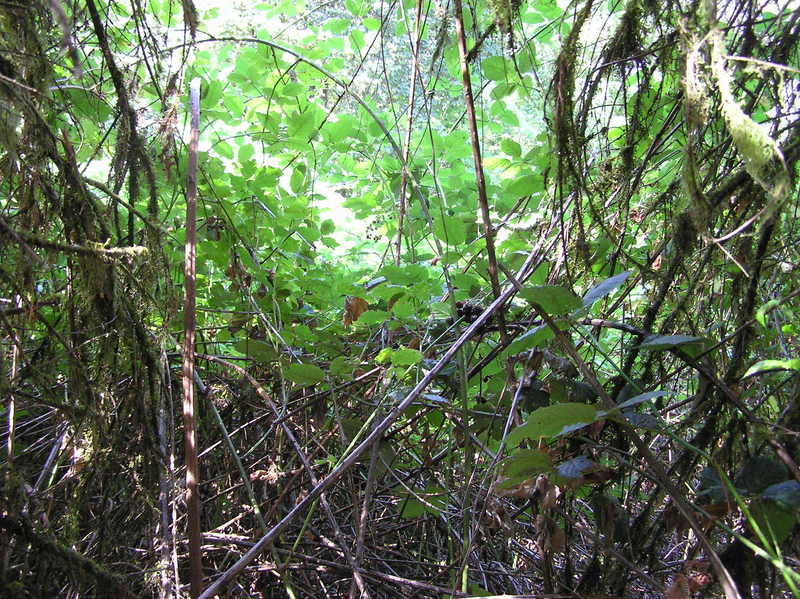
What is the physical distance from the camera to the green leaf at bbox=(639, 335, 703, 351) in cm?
106

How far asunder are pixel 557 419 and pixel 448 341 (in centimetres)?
68

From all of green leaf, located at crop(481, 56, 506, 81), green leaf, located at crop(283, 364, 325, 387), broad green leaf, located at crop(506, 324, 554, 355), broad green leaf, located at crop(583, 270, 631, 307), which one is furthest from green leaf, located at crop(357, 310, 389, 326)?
green leaf, located at crop(481, 56, 506, 81)

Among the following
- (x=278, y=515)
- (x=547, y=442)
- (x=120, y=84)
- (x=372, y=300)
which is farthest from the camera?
(x=372, y=300)

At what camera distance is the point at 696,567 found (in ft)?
3.51

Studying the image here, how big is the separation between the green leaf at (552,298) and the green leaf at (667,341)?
0.17 metres

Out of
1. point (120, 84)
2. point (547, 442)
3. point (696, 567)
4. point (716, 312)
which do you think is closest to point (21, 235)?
point (120, 84)

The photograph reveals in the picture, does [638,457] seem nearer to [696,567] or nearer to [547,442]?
[547,442]

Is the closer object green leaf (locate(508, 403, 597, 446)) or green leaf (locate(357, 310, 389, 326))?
green leaf (locate(508, 403, 597, 446))

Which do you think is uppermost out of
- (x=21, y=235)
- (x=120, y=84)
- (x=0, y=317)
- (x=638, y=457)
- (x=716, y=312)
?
(x=120, y=84)

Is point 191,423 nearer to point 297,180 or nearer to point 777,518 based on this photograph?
point 777,518

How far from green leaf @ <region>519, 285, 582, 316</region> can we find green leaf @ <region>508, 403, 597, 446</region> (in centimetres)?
19

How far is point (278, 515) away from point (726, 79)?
5.33ft

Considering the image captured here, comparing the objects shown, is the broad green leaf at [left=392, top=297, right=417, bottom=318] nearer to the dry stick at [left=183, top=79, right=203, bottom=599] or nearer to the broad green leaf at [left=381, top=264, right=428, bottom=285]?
the broad green leaf at [left=381, top=264, right=428, bottom=285]

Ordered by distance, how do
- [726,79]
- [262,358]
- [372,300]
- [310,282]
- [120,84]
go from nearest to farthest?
[726,79] < [120,84] < [262,358] < [372,300] < [310,282]
